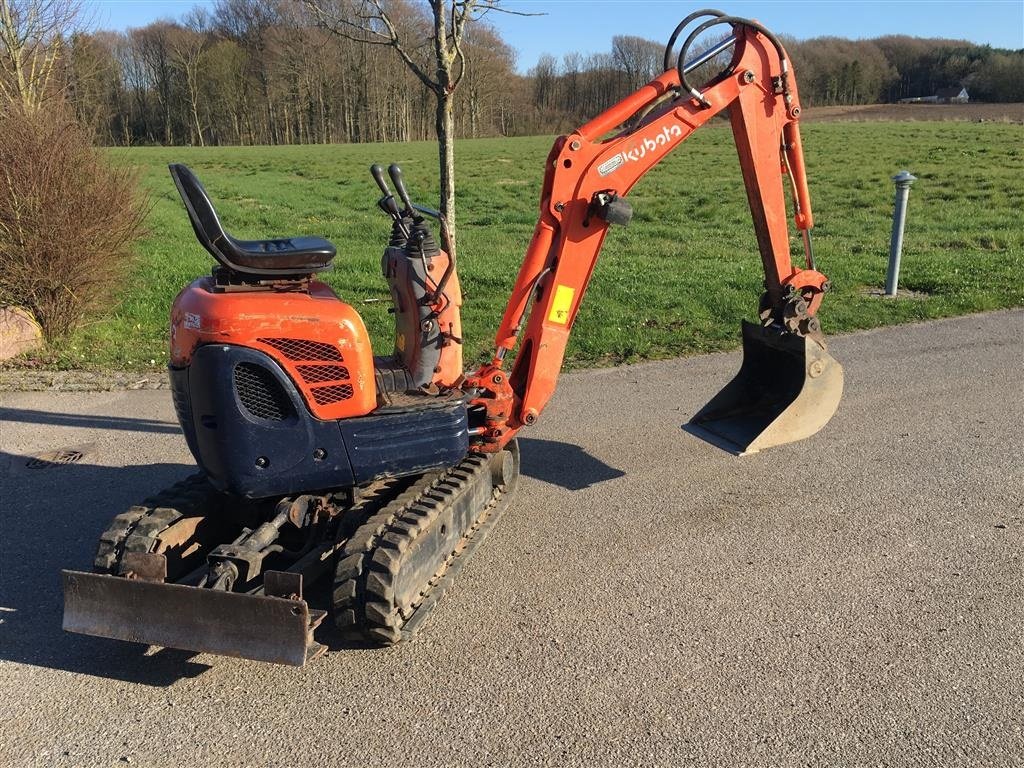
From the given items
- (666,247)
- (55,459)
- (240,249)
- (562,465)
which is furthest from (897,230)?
(55,459)

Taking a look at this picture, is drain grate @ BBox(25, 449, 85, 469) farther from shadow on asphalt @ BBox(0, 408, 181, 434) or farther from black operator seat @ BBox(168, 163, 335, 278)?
black operator seat @ BBox(168, 163, 335, 278)

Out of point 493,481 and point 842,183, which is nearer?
point 493,481

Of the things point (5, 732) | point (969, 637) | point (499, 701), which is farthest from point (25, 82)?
point (969, 637)

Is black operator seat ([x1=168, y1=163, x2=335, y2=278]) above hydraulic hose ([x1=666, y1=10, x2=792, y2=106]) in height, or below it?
below

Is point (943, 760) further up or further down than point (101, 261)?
further down

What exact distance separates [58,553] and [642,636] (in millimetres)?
3235

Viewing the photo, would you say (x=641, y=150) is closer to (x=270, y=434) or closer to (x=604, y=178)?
(x=604, y=178)

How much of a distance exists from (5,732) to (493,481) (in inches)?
111

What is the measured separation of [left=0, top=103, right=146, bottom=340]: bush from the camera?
9.24 meters

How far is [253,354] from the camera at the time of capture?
3.99 metres

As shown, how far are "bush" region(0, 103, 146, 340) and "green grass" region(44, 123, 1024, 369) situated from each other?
429mm

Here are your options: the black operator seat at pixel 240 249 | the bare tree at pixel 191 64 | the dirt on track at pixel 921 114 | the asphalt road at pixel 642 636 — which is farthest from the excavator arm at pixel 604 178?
the bare tree at pixel 191 64

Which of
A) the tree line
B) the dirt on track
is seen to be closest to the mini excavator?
the dirt on track

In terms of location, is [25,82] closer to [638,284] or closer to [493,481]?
[638,284]
